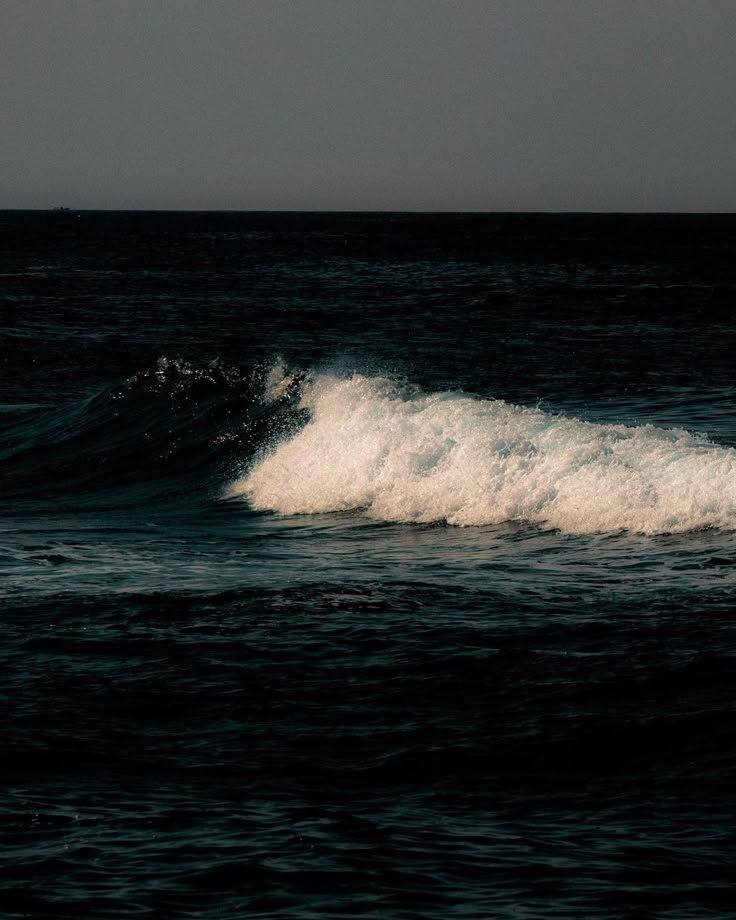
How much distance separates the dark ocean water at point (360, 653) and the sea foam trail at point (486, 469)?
0.05m

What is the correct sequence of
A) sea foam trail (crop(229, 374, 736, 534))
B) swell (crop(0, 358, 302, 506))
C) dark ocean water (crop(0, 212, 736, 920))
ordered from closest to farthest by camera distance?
dark ocean water (crop(0, 212, 736, 920)) → sea foam trail (crop(229, 374, 736, 534)) → swell (crop(0, 358, 302, 506))

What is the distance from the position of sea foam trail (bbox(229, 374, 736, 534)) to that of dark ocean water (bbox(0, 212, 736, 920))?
0.05 meters

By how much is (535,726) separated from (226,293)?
5662 centimetres

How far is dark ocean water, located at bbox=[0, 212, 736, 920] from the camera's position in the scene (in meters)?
6.82

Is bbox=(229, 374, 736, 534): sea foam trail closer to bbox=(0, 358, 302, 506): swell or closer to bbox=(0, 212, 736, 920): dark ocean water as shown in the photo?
bbox=(0, 212, 736, 920): dark ocean water

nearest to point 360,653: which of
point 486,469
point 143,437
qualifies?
point 486,469

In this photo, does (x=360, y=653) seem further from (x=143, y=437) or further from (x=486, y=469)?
(x=143, y=437)

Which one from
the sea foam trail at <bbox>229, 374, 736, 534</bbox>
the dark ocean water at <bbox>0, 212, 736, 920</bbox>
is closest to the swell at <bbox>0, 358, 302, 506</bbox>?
the dark ocean water at <bbox>0, 212, 736, 920</bbox>

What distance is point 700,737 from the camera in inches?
340

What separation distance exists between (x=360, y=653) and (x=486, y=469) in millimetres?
7543

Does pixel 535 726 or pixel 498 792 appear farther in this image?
pixel 535 726

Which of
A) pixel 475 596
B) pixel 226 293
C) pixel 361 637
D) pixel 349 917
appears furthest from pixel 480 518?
pixel 226 293

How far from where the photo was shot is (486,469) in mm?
17531

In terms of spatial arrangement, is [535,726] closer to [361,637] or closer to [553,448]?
[361,637]
